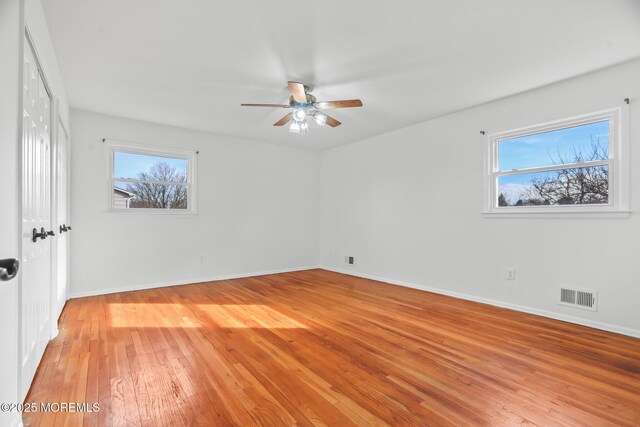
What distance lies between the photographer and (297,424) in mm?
1567

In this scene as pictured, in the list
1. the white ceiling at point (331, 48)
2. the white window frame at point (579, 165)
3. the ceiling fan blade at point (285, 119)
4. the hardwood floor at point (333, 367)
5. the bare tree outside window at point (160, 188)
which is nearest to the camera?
the hardwood floor at point (333, 367)

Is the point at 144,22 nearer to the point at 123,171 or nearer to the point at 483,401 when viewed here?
the point at 123,171

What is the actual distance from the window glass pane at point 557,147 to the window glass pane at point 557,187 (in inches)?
5.0

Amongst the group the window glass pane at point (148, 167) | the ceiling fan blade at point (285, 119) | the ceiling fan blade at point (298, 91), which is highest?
the ceiling fan blade at point (298, 91)

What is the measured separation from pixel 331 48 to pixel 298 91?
1.55 ft

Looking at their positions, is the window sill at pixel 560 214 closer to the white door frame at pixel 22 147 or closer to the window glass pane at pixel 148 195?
the white door frame at pixel 22 147

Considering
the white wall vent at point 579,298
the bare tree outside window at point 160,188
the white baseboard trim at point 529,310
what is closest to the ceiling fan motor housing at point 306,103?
the bare tree outside window at point 160,188

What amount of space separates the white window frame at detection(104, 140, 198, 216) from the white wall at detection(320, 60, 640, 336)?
270 cm

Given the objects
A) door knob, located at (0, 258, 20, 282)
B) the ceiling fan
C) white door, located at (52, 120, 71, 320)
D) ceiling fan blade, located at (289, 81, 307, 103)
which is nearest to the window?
white door, located at (52, 120, 71, 320)

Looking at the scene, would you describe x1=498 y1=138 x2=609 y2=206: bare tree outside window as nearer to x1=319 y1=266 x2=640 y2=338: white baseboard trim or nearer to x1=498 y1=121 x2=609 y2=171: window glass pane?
x1=498 y1=121 x2=609 y2=171: window glass pane

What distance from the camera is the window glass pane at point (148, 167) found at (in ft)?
14.5

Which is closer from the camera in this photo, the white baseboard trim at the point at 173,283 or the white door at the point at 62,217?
the white door at the point at 62,217

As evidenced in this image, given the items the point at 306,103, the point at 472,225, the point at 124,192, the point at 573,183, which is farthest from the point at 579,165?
the point at 124,192

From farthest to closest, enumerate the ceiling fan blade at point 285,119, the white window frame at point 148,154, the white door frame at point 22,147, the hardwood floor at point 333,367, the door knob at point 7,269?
the white window frame at point 148,154 < the ceiling fan blade at point 285,119 < the hardwood floor at point 333,367 < the white door frame at point 22,147 < the door knob at point 7,269
